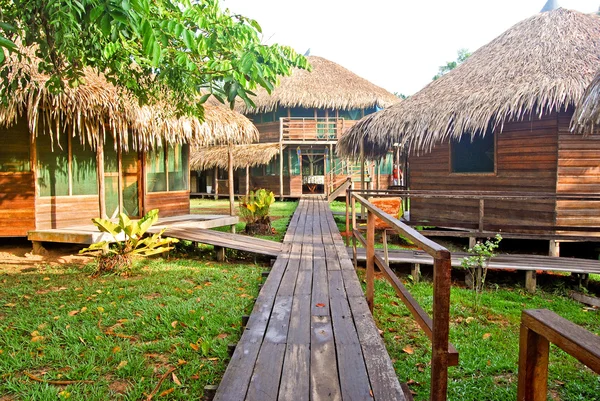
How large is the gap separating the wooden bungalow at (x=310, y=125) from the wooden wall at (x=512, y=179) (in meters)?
11.7

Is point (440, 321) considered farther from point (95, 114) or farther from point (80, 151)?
point (80, 151)

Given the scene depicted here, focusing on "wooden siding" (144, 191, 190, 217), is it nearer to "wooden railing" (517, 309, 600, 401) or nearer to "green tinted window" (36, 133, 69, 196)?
"green tinted window" (36, 133, 69, 196)

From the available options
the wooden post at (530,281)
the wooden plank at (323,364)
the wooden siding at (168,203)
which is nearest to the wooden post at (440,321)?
the wooden plank at (323,364)

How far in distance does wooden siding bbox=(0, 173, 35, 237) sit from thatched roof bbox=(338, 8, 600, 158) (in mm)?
7851

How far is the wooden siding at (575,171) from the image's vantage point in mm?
8078

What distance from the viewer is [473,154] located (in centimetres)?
1020

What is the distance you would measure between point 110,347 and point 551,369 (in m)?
3.48

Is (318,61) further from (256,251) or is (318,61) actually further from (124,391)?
(124,391)

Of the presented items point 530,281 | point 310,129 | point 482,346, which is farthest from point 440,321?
point 310,129

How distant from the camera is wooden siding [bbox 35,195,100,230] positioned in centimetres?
745

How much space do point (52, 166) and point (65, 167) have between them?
0.23m

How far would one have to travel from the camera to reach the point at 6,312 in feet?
13.8

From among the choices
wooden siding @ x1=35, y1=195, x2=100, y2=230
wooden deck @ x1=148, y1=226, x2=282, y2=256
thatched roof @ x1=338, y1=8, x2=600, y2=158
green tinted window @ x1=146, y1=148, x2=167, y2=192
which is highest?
thatched roof @ x1=338, y1=8, x2=600, y2=158

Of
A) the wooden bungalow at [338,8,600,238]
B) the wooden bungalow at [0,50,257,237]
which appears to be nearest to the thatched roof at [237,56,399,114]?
the wooden bungalow at [338,8,600,238]
